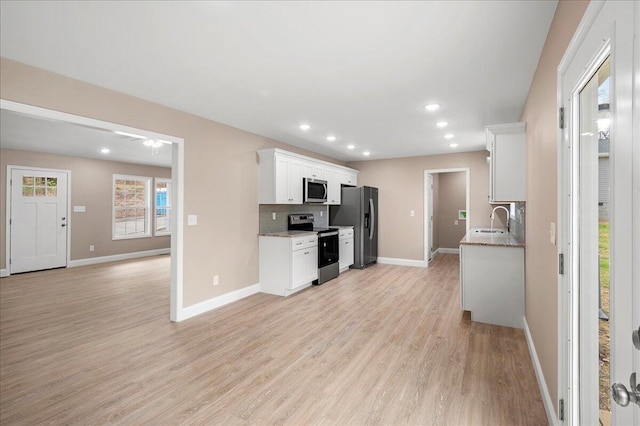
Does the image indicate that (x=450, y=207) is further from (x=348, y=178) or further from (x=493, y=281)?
(x=493, y=281)

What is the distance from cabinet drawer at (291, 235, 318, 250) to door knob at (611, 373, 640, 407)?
13.2ft

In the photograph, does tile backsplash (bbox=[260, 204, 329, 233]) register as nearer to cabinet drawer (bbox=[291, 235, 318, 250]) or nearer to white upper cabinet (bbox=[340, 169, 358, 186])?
cabinet drawer (bbox=[291, 235, 318, 250])

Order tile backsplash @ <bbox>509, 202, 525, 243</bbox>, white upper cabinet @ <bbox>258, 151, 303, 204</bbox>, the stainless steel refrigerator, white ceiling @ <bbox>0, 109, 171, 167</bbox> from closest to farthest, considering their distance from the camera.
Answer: tile backsplash @ <bbox>509, 202, 525, 243</bbox>
white ceiling @ <bbox>0, 109, 171, 167</bbox>
white upper cabinet @ <bbox>258, 151, 303, 204</bbox>
the stainless steel refrigerator

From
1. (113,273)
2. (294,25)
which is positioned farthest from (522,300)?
(113,273)

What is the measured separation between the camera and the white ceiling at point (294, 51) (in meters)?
1.86

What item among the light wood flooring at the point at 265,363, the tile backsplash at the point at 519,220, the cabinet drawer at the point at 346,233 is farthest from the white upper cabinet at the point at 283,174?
the tile backsplash at the point at 519,220

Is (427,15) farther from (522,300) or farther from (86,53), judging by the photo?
(522,300)

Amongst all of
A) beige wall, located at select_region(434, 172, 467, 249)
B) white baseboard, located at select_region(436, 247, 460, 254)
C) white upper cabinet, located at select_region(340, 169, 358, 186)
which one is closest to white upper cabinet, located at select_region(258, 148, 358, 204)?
white upper cabinet, located at select_region(340, 169, 358, 186)

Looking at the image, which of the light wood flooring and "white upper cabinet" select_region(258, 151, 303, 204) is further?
"white upper cabinet" select_region(258, 151, 303, 204)

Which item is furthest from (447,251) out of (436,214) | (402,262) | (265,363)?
(265,363)

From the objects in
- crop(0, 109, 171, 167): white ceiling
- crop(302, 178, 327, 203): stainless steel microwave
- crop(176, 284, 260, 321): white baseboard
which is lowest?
crop(176, 284, 260, 321): white baseboard

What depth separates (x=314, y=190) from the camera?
5598 millimetres

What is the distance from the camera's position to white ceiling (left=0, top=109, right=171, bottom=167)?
441 cm

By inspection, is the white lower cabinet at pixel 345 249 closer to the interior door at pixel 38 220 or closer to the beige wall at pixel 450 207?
the beige wall at pixel 450 207
